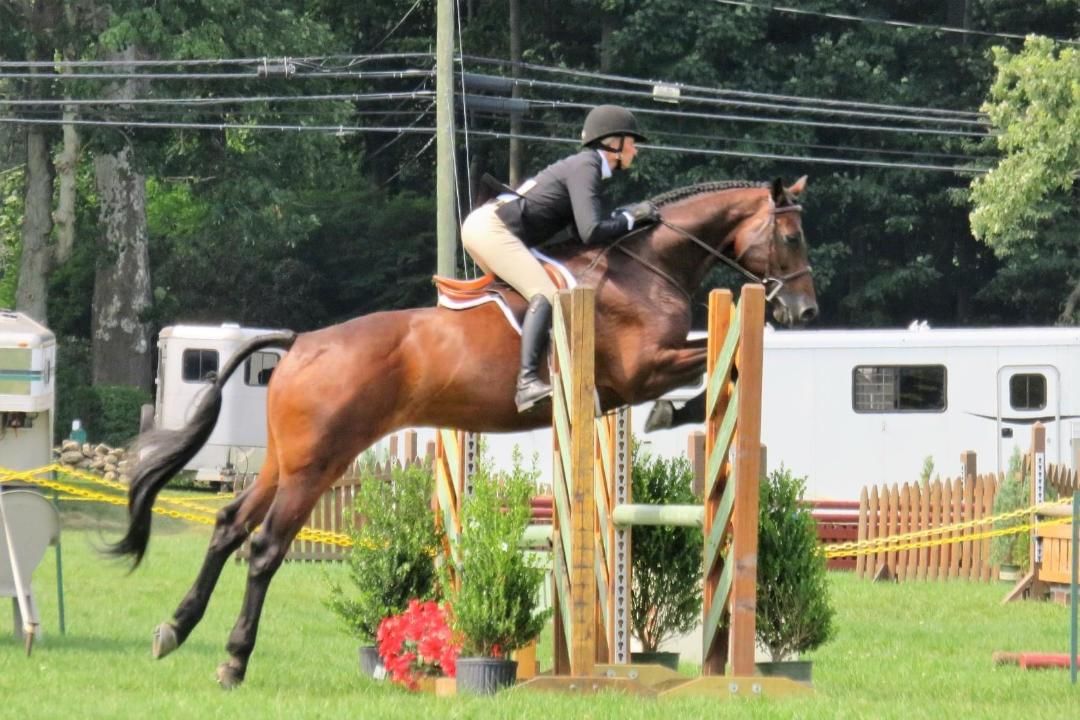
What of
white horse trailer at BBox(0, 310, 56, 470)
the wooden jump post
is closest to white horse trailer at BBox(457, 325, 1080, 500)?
white horse trailer at BBox(0, 310, 56, 470)

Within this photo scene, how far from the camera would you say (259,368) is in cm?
3372

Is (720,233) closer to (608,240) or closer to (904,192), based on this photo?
(608,240)

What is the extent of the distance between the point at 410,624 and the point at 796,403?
52.5 feet

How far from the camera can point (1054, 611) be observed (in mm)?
15328

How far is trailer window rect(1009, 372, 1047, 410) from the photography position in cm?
2452

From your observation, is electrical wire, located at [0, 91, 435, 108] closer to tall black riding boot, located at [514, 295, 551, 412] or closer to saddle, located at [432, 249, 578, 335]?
saddle, located at [432, 249, 578, 335]

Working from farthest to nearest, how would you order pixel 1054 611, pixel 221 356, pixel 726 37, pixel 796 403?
pixel 726 37, pixel 221 356, pixel 796 403, pixel 1054 611

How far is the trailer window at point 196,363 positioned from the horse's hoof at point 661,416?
78.3ft

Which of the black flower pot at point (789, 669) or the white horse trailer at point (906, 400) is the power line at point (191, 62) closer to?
the white horse trailer at point (906, 400)

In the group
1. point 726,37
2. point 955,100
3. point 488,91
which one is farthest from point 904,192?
point 488,91

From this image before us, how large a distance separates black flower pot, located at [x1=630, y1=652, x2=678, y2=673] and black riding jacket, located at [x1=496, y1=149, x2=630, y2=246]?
2.14 metres

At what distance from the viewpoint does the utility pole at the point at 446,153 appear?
2448 centimetres

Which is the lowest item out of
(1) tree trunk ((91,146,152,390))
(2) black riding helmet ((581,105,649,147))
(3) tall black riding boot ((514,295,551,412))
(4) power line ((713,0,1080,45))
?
(3) tall black riding boot ((514,295,551,412))

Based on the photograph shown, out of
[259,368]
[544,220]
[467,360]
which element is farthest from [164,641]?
[259,368]
